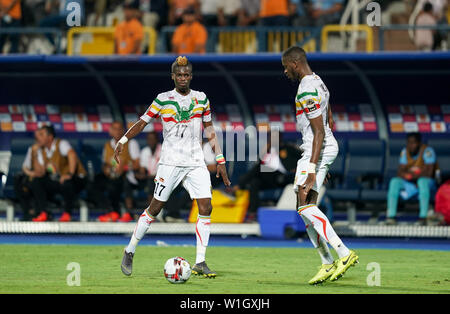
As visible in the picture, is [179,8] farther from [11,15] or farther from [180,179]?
[180,179]

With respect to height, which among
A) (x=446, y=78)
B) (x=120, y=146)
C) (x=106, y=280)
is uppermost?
(x=446, y=78)

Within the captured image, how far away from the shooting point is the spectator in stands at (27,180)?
1616 cm

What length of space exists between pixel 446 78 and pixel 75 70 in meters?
6.03

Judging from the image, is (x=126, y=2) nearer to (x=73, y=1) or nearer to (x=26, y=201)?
(x=73, y=1)

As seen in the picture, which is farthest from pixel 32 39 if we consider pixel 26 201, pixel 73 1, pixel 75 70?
pixel 26 201

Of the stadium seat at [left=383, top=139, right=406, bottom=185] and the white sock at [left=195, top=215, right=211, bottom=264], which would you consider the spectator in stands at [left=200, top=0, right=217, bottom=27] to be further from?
the white sock at [left=195, top=215, right=211, bottom=264]

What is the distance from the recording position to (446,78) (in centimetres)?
1596

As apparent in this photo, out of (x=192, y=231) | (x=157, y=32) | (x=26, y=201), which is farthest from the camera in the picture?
(x=157, y=32)

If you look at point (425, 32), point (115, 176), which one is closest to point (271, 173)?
point (115, 176)

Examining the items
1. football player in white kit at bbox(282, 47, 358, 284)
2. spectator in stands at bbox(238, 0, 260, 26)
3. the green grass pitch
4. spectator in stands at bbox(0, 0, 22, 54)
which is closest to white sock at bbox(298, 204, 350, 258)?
football player in white kit at bbox(282, 47, 358, 284)

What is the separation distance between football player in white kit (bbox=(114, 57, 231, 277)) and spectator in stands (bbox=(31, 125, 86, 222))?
6.43 meters

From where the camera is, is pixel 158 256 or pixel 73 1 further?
pixel 73 1

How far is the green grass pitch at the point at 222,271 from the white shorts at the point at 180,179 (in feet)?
2.63

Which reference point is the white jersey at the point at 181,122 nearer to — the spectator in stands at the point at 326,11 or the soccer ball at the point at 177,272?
the soccer ball at the point at 177,272
